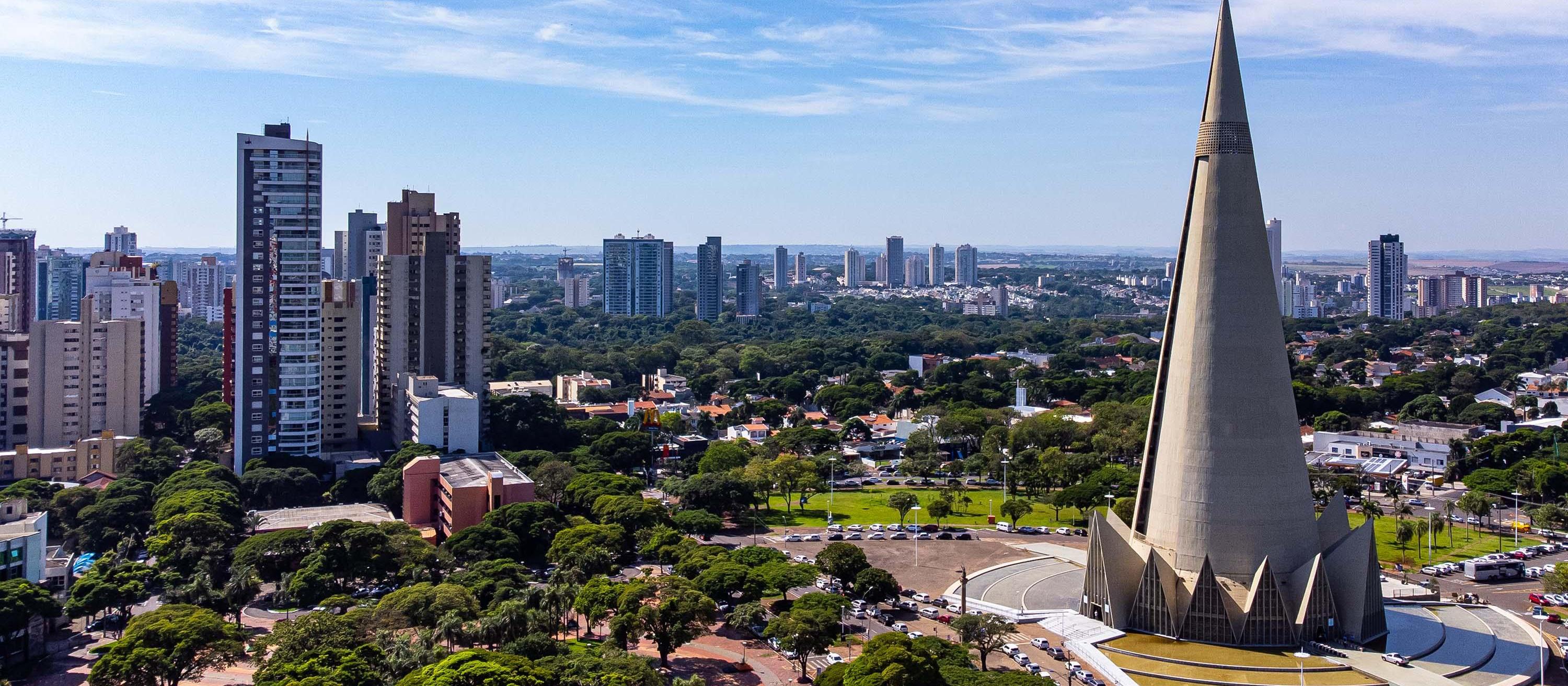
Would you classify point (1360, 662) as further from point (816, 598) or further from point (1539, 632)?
point (816, 598)

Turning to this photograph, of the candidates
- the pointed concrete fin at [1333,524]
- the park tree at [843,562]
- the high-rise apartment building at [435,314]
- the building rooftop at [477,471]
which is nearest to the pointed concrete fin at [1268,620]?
the pointed concrete fin at [1333,524]

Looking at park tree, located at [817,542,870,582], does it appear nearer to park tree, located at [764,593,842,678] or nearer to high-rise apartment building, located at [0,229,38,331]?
park tree, located at [764,593,842,678]

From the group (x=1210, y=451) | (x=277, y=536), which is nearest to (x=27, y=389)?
(x=277, y=536)

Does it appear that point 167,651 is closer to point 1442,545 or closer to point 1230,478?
point 1230,478

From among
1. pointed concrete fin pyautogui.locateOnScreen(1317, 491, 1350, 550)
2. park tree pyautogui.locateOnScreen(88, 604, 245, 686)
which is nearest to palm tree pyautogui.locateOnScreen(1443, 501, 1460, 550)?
pointed concrete fin pyautogui.locateOnScreen(1317, 491, 1350, 550)

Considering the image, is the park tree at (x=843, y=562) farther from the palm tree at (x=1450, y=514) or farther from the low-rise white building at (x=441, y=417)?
the low-rise white building at (x=441, y=417)

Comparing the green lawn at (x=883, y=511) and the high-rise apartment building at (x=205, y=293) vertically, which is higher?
the high-rise apartment building at (x=205, y=293)

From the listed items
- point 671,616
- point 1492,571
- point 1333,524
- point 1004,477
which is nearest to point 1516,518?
point 1492,571
